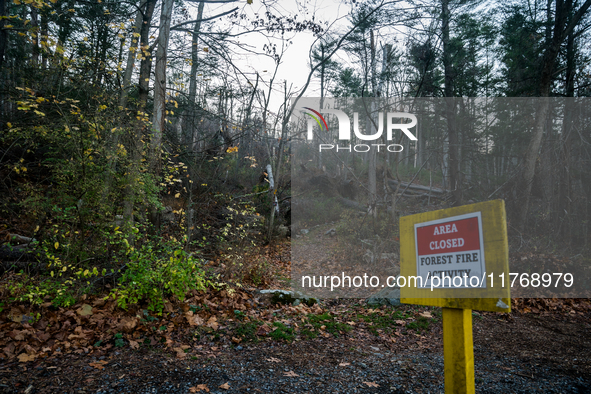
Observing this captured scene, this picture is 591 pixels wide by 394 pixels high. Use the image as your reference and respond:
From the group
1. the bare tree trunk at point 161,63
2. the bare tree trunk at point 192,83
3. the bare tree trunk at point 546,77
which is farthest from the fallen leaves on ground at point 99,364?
the bare tree trunk at point 546,77

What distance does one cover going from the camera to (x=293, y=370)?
3598 millimetres

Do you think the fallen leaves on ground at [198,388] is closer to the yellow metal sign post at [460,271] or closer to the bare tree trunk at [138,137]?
the yellow metal sign post at [460,271]

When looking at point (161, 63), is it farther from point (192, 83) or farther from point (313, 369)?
point (192, 83)

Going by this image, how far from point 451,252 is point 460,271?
0.43ft

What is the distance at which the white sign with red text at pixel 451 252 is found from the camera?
1956 mm

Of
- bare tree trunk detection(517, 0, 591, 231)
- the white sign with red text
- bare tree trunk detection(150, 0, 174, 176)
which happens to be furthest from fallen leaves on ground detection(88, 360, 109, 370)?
bare tree trunk detection(517, 0, 591, 231)

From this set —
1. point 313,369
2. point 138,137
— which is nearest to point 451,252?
point 313,369

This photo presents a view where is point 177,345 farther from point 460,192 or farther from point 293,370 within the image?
point 460,192

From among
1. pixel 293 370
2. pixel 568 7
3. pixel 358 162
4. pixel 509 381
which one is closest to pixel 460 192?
pixel 568 7

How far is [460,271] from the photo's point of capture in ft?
6.64

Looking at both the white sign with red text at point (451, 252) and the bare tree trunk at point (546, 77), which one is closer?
the white sign with red text at point (451, 252)

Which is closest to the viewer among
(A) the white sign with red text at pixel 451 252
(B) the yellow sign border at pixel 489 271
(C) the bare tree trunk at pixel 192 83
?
(B) the yellow sign border at pixel 489 271

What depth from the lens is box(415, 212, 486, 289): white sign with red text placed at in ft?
6.42

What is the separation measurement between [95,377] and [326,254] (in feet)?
32.4
